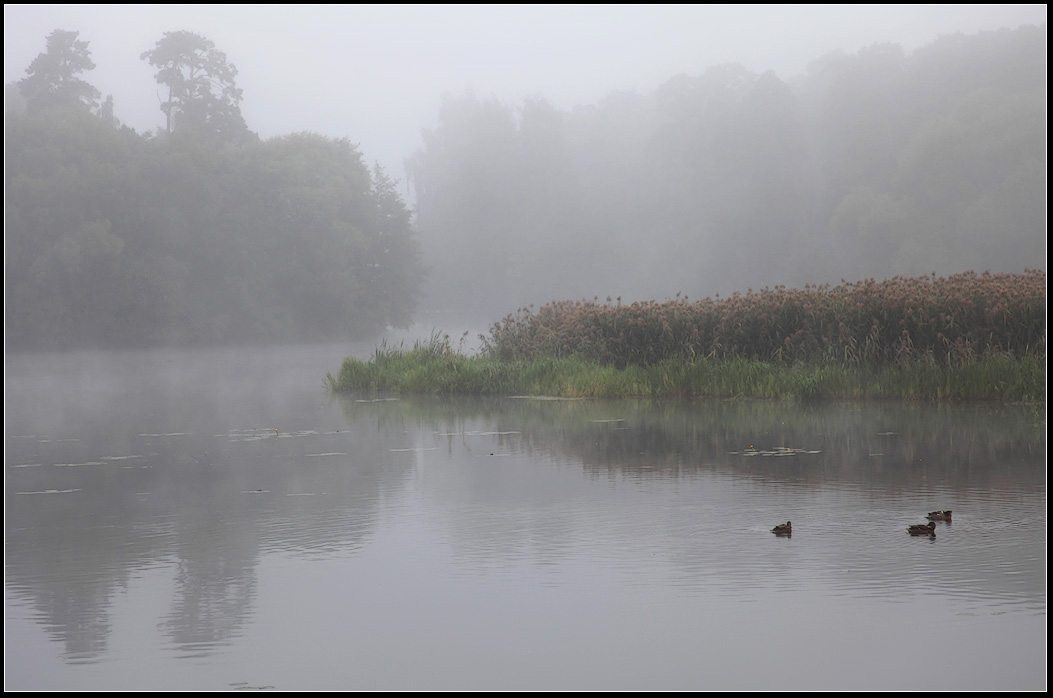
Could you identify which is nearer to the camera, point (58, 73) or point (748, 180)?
point (58, 73)

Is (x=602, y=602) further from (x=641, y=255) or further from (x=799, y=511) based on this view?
(x=641, y=255)

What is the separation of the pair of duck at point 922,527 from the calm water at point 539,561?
85 millimetres

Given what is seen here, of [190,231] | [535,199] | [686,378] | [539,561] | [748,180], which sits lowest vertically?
[539,561]

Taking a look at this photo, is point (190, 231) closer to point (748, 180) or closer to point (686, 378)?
point (748, 180)

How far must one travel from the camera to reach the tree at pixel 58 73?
64.1 metres

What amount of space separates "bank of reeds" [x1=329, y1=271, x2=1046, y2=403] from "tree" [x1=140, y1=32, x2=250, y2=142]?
158 feet

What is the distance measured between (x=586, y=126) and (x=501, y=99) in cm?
657

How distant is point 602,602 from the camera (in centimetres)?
577

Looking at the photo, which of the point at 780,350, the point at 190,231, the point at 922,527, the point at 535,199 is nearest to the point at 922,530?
the point at 922,527

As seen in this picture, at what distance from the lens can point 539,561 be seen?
672 centimetres

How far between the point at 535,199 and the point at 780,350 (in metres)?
69.8

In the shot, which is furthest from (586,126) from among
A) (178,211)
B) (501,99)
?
(178,211)

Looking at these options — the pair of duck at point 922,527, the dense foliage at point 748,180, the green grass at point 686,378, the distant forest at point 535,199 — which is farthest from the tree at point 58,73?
the pair of duck at point 922,527

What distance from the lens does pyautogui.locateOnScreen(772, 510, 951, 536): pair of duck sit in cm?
722
